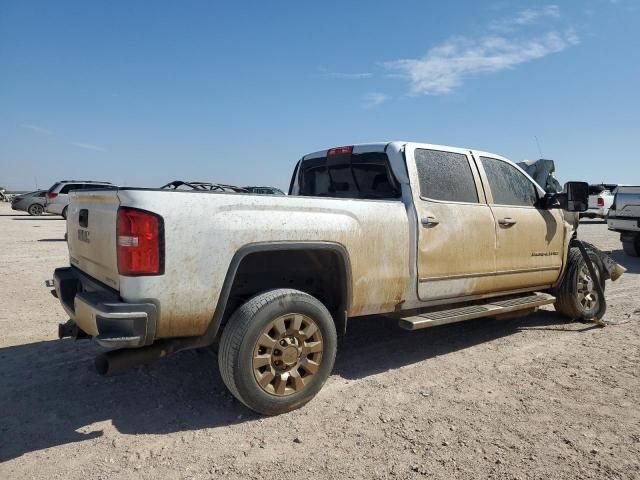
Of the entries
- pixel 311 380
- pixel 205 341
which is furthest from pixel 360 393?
pixel 205 341

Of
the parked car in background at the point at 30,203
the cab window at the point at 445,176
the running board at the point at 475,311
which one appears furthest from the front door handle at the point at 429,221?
the parked car in background at the point at 30,203

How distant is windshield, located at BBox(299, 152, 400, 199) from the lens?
4.10 meters

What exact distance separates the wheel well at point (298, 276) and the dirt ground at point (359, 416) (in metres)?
0.70

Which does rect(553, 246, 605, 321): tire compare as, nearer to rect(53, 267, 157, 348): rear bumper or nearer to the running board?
the running board

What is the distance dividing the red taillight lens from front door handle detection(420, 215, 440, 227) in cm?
216

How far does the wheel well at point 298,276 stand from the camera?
329cm

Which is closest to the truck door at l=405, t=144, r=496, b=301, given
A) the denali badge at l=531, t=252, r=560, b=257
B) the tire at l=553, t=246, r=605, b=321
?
the denali badge at l=531, t=252, r=560, b=257

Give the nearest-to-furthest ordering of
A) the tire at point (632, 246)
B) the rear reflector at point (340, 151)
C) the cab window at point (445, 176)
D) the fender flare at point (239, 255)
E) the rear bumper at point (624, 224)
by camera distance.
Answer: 1. the fender flare at point (239, 255)
2. the cab window at point (445, 176)
3. the rear reflector at point (340, 151)
4. the rear bumper at point (624, 224)
5. the tire at point (632, 246)

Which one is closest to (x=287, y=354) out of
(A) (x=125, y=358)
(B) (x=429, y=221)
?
(A) (x=125, y=358)

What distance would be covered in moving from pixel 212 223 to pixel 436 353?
2.70 meters

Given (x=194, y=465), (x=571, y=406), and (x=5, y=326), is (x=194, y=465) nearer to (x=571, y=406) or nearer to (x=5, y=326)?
(x=571, y=406)

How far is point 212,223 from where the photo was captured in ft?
9.07

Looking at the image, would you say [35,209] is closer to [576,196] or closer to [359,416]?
[359,416]

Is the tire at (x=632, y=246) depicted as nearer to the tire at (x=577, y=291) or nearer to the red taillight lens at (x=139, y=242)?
the tire at (x=577, y=291)
